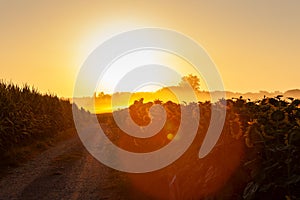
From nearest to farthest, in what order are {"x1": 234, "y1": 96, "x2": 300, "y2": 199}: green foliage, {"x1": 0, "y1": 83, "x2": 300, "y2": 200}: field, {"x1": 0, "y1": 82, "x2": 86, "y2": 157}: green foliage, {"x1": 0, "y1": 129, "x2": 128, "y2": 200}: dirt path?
{"x1": 234, "y1": 96, "x2": 300, "y2": 199}: green foliage < {"x1": 0, "y1": 83, "x2": 300, "y2": 200}: field < {"x1": 0, "y1": 129, "x2": 128, "y2": 200}: dirt path < {"x1": 0, "y1": 82, "x2": 86, "y2": 157}: green foliage

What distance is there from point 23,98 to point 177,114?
15865 millimetres

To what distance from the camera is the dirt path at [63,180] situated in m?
12.2

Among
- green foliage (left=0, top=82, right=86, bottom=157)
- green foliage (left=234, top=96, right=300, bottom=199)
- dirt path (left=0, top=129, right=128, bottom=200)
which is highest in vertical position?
green foliage (left=0, top=82, right=86, bottom=157)

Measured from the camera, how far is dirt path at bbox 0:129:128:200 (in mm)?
12219

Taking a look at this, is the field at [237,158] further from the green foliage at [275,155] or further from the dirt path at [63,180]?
the dirt path at [63,180]

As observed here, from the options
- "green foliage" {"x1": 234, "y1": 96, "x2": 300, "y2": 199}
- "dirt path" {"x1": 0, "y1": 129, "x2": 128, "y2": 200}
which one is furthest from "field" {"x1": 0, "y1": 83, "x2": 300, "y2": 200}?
"dirt path" {"x1": 0, "y1": 129, "x2": 128, "y2": 200}

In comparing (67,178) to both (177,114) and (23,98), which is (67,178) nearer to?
(177,114)

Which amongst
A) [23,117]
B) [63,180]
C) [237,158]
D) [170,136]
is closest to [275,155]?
[237,158]

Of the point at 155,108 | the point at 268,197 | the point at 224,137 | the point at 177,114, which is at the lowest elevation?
the point at 268,197

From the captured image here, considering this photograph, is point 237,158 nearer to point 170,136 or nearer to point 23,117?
point 170,136

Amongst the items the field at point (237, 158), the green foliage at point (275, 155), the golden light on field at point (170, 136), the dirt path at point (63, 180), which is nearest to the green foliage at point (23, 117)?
the dirt path at point (63, 180)

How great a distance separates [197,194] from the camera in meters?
7.21

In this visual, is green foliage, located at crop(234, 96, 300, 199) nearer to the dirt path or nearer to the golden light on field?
the golden light on field

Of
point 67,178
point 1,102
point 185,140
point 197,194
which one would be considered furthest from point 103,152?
point 197,194
